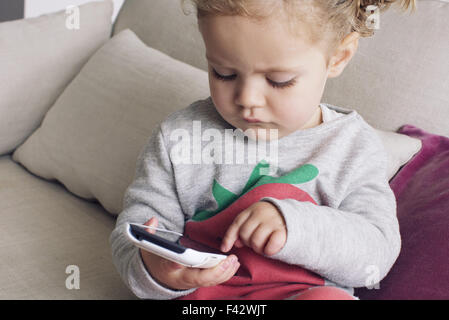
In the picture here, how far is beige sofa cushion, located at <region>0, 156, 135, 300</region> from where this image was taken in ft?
3.13

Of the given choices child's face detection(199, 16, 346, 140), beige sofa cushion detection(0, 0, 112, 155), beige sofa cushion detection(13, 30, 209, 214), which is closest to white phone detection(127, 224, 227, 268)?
child's face detection(199, 16, 346, 140)

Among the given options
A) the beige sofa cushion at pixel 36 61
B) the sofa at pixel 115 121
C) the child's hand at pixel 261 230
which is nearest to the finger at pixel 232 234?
the child's hand at pixel 261 230

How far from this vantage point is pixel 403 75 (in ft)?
3.46

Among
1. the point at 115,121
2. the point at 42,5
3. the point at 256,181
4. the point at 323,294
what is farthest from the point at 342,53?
the point at 42,5

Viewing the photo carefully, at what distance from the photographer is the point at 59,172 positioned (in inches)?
49.9

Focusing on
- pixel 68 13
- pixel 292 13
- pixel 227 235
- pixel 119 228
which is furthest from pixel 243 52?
pixel 68 13

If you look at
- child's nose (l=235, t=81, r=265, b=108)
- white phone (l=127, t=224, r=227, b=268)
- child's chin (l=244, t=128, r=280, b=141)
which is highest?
child's nose (l=235, t=81, r=265, b=108)

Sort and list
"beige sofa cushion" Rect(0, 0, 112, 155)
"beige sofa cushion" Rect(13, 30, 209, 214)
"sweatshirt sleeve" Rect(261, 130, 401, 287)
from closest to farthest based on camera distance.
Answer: "sweatshirt sleeve" Rect(261, 130, 401, 287) → "beige sofa cushion" Rect(13, 30, 209, 214) → "beige sofa cushion" Rect(0, 0, 112, 155)

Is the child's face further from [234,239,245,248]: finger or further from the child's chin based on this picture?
A: [234,239,245,248]: finger

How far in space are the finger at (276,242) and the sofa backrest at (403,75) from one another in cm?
47

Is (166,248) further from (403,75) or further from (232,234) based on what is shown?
(403,75)

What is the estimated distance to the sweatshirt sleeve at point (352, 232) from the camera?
716 mm

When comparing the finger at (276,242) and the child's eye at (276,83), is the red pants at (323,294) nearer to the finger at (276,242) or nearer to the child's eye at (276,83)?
the finger at (276,242)
